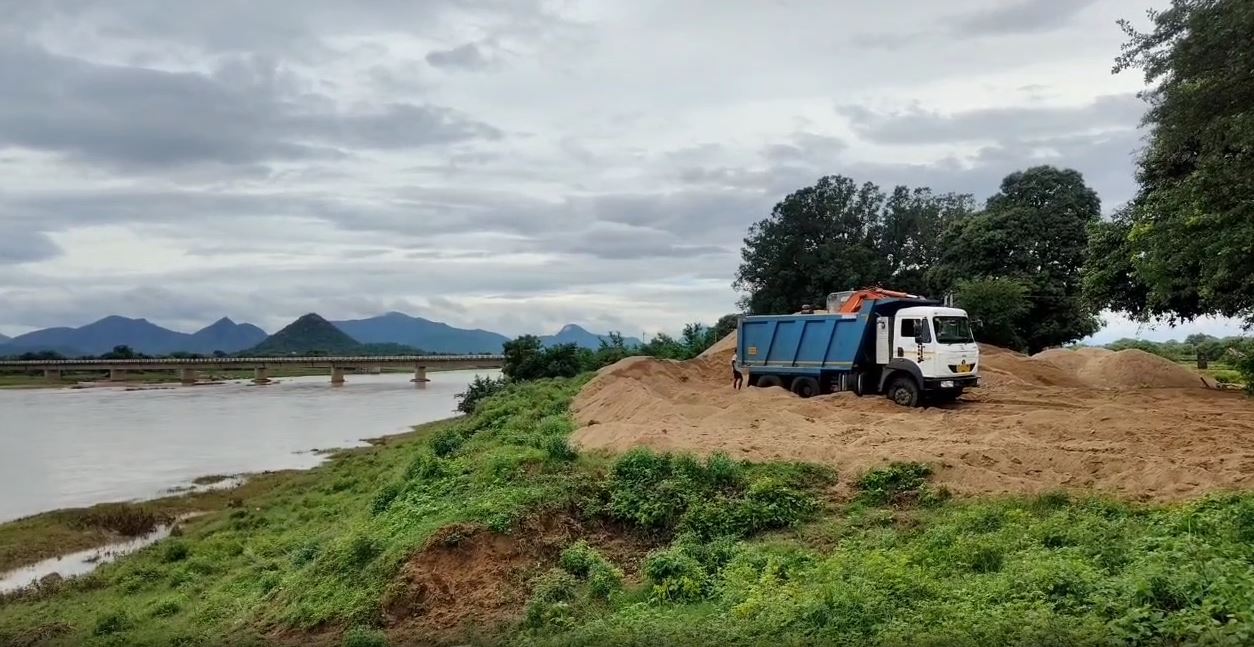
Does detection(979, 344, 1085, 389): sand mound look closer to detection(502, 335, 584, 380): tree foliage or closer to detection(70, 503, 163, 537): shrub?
detection(502, 335, 584, 380): tree foliage

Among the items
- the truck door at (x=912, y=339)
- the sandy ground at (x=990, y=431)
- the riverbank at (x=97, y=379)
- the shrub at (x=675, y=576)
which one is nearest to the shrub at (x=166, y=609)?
the sandy ground at (x=990, y=431)

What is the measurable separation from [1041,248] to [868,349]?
23434 millimetres

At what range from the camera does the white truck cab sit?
18766 millimetres

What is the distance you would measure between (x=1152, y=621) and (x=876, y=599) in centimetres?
187

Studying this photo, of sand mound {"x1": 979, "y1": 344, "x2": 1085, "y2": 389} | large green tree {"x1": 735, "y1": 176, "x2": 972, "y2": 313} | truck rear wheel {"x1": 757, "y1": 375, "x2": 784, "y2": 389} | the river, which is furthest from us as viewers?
large green tree {"x1": 735, "y1": 176, "x2": 972, "y2": 313}

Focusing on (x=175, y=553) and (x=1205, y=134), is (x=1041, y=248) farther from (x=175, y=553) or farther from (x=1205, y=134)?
(x=175, y=553)

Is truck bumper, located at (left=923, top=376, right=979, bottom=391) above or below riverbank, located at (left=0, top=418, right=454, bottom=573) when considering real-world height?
above

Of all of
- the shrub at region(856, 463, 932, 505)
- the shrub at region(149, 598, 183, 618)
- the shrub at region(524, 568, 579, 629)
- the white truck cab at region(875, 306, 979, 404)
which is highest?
the white truck cab at region(875, 306, 979, 404)

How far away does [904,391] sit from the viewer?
759 inches

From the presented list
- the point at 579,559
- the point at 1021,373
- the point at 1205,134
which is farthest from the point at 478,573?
the point at 1021,373

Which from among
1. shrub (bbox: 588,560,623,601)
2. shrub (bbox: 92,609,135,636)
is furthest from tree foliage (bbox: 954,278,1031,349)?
shrub (bbox: 92,609,135,636)

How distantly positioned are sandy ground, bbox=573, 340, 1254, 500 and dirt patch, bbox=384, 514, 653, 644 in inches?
131

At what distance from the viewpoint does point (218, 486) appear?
26.8m

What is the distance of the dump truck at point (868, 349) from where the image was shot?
62.1ft
